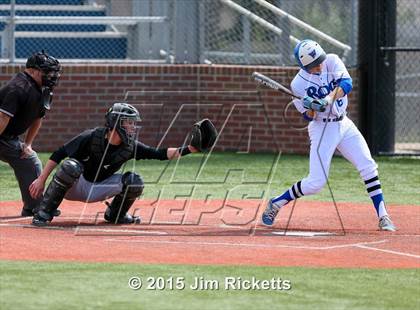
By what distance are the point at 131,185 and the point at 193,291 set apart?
3069 millimetres

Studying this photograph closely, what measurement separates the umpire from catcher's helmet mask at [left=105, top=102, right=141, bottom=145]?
1063 mm

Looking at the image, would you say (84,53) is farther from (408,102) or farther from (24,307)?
(24,307)

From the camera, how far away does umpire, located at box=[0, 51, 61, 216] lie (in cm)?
1060

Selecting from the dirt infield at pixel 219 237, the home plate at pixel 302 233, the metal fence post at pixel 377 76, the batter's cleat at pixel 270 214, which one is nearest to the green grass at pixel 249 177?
the metal fence post at pixel 377 76

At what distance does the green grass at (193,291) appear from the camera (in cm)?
681

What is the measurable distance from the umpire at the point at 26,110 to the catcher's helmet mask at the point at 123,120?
1063mm

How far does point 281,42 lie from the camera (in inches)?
690

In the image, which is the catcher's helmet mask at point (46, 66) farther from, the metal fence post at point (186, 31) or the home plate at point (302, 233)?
the metal fence post at point (186, 31)

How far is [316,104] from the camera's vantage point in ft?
32.9

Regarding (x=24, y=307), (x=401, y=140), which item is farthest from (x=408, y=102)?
(x=24, y=307)

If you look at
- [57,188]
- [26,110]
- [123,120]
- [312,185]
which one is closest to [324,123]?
[312,185]

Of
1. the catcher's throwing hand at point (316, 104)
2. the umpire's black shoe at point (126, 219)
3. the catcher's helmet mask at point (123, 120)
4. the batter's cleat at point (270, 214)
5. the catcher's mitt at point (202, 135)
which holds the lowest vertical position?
the umpire's black shoe at point (126, 219)

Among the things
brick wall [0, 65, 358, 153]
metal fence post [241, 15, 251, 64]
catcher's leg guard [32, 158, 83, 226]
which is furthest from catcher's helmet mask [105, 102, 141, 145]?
metal fence post [241, 15, 251, 64]

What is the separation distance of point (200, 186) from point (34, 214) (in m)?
3.47
